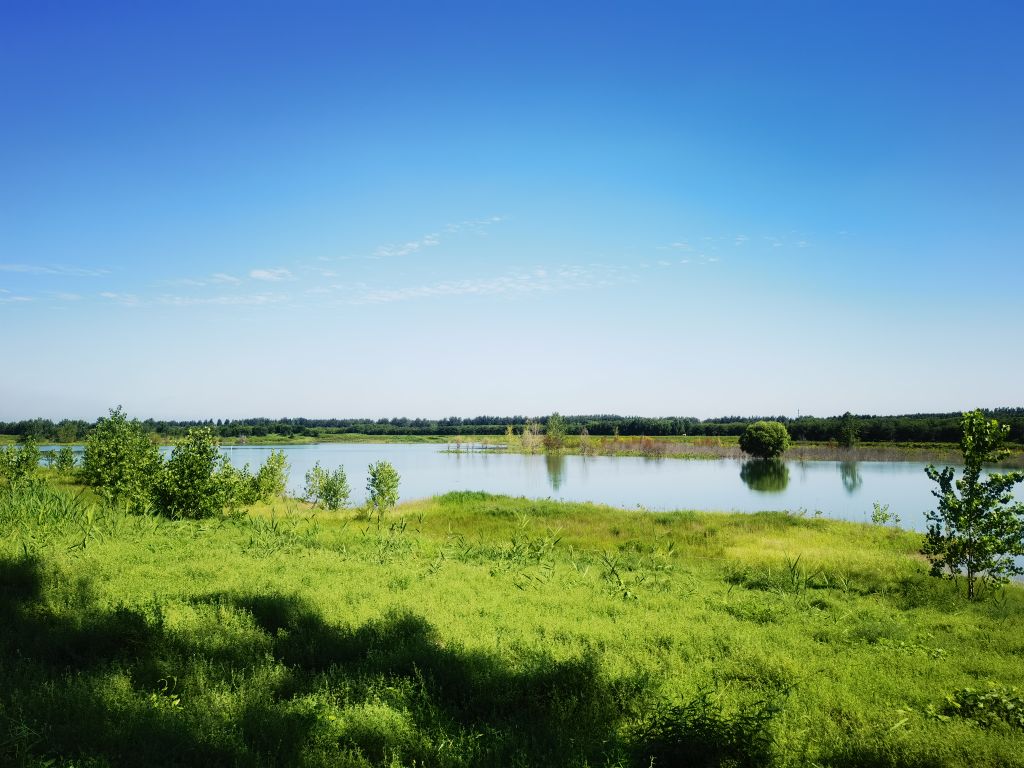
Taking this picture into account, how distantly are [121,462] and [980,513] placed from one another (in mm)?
32585

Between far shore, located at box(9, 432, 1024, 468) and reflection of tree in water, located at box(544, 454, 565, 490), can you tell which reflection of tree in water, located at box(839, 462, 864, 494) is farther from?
reflection of tree in water, located at box(544, 454, 565, 490)

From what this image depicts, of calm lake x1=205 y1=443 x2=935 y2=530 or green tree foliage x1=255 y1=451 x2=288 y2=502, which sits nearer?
green tree foliage x1=255 y1=451 x2=288 y2=502

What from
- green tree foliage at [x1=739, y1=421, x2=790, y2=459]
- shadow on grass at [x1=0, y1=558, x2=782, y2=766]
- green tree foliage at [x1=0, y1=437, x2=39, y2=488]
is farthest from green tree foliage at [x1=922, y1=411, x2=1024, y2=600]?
green tree foliage at [x1=739, y1=421, x2=790, y2=459]

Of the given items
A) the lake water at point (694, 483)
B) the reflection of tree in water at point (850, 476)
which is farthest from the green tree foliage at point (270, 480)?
the reflection of tree in water at point (850, 476)

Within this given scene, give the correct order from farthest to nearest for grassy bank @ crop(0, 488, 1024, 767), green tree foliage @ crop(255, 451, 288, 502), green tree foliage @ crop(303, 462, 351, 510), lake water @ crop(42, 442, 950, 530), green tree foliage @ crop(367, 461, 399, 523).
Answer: lake water @ crop(42, 442, 950, 530)
green tree foliage @ crop(303, 462, 351, 510)
green tree foliage @ crop(367, 461, 399, 523)
green tree foliage @ crop(255, 451, 288, 502)
grassy bank @ crop(0, 488, 1024, 767)

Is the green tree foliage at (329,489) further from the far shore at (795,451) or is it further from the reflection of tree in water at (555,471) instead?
the far shore at (795,451)

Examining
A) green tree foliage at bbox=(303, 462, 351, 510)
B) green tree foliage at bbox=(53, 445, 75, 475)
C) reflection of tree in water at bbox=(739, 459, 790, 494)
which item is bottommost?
reflection of tree in water at bbox=(739, 459, 790, 494)

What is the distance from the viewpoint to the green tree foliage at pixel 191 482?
2122cm

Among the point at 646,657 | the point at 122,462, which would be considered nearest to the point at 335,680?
the point at 646,657

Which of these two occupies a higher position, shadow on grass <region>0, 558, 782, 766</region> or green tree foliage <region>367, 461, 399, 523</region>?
shadow on grass <region>0, 558, 782, 766</region>

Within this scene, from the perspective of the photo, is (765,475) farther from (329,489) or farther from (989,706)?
(989,706)

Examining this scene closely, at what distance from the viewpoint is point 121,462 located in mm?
27812

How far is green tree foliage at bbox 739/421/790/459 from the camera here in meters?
64.6

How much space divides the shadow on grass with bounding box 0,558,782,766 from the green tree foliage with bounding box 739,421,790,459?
6335 cm
